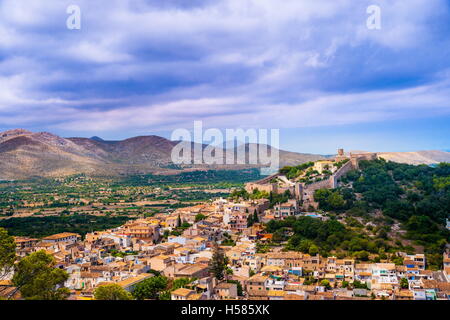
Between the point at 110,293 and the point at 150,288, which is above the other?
the point at 110,293

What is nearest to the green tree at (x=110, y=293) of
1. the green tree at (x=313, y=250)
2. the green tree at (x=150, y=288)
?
the green tree at (x=150, y=288)

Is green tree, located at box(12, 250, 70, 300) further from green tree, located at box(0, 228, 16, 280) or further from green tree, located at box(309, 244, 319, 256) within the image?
green tree, located at box(309, 244, 319, 256)

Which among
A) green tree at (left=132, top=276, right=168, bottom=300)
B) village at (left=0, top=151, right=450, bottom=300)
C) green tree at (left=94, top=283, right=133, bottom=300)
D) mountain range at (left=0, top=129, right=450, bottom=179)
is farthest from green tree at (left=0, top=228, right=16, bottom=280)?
mountain range at (left=0, top=129, right=450, bottom=179)

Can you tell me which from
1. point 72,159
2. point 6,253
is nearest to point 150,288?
point 6,253

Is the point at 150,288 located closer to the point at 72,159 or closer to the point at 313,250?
the point at 313,250

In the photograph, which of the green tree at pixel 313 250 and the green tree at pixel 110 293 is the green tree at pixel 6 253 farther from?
the green tree at pixel 313 250
